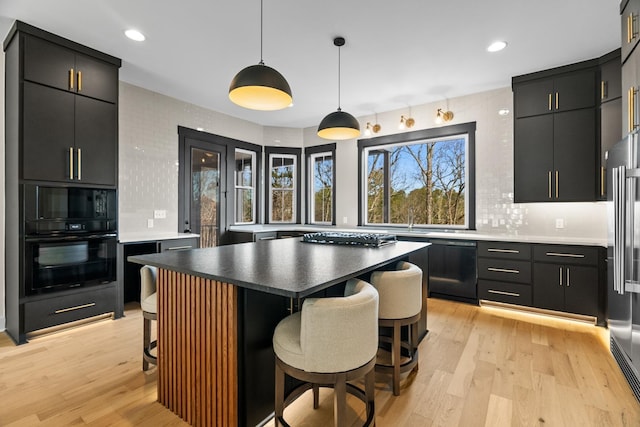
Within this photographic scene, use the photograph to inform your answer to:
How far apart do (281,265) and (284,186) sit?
448cm

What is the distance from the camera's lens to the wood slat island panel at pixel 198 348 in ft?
4.90

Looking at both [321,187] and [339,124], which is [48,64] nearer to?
[339,124]

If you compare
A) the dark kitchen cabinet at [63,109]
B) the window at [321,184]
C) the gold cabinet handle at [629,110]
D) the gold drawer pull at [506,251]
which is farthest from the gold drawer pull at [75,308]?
the gold cabinet handle at [629,110]

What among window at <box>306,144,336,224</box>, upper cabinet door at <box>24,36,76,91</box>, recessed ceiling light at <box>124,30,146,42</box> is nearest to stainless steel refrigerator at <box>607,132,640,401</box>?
window at <box>306,144,336,224</box>

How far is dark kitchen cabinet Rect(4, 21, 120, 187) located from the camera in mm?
2727

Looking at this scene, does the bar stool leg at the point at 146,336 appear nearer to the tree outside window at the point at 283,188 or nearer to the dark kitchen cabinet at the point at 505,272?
the dark kitchen cabinet at the point at 505,272

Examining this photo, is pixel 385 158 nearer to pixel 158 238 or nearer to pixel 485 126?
pixel 485 126

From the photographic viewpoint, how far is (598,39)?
2.98m

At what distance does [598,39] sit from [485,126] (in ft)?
4.62

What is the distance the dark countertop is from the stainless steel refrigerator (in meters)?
1.39

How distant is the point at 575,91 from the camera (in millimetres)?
3469

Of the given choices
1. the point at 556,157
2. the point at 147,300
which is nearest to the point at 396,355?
the point at 147,300

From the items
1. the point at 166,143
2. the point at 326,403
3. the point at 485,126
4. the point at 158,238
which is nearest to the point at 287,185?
the point at 166,143

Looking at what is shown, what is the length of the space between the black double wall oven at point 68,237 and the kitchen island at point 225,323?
5.84 ft
